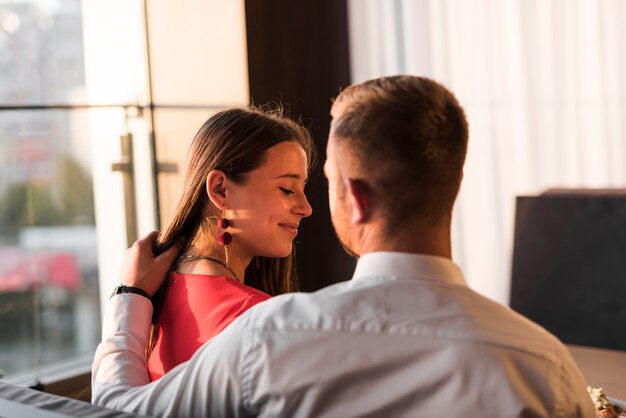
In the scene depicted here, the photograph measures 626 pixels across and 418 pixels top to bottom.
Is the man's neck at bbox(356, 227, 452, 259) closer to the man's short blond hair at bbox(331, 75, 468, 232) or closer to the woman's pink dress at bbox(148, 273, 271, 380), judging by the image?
the man's short blond hair at bbox(331, 75, 468, 232)

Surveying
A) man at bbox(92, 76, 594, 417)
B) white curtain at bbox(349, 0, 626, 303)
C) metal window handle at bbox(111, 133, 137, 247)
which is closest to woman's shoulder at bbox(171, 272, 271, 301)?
man at bbox(92, 76, 594, 417)

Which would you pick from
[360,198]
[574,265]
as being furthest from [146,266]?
[574,265]

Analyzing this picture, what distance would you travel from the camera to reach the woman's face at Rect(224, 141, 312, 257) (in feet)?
5.39

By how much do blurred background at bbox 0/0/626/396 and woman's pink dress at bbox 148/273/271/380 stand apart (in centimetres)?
222

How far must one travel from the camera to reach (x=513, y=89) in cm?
458

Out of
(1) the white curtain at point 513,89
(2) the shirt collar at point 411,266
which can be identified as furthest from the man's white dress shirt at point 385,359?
(1) the white curtain at point 513,89

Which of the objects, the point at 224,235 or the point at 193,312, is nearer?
the point at 193,312

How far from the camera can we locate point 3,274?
359 cm

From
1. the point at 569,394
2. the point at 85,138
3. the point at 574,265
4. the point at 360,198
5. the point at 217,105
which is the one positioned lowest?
the point at 574,265

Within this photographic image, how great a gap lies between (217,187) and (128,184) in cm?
258

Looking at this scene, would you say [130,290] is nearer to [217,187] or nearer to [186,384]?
[217,187]

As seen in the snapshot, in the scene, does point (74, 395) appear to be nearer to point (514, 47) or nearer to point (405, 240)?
point (514, 47)

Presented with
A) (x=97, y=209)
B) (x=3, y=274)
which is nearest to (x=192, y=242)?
(x=3, y=274)

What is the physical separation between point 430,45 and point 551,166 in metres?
0.87
